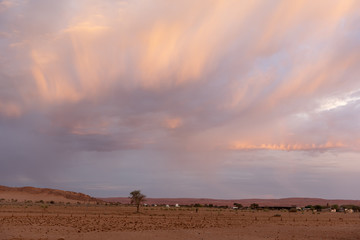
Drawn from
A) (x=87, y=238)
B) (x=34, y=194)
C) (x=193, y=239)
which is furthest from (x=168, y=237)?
(x=34, y=194)

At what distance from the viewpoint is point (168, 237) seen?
30312 mm

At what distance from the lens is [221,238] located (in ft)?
100

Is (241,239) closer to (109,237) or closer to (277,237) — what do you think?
(277,237)

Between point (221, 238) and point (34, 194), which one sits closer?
point (221, 238)

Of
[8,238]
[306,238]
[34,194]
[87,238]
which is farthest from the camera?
[34,194]

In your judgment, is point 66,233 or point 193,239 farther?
point 66,233

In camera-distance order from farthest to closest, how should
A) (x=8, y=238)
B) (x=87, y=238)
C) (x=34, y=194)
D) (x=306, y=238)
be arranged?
(x=34, y=194)
(x=306, y=238)
(x=87, y=238)
(x=8, y=238)

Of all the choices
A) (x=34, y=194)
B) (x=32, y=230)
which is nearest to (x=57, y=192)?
(x=34, y=194)

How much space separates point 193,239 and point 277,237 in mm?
8314

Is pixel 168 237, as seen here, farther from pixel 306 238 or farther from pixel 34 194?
pixel 34 194

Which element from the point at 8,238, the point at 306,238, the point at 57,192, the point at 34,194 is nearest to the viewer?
the point at 8,238

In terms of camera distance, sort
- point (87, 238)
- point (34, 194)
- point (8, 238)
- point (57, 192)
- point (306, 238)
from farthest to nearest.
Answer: point (57, 192)
point (34, 194)
point (306, 238)
point (87, 238)
point (8, 238)

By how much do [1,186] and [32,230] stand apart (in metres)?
149

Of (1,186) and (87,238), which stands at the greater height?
(1,186)
